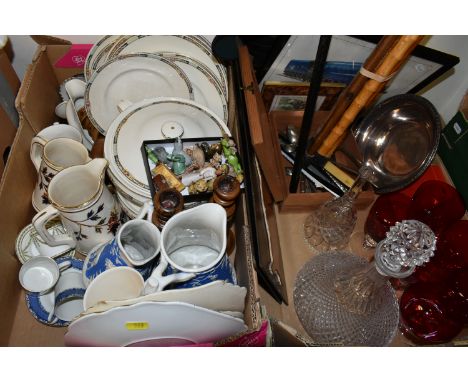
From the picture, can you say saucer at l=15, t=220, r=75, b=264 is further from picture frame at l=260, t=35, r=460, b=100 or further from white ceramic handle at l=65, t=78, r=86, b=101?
picture frame at l=260, t=35, r=460, b=100

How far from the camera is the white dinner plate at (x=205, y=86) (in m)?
0.94

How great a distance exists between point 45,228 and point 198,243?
302 millimetres

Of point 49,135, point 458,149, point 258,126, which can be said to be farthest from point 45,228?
point 458,149

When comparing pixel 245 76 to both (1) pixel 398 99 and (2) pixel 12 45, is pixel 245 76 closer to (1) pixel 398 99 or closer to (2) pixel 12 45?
(1) pixel 398 99

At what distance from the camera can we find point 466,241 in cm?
86

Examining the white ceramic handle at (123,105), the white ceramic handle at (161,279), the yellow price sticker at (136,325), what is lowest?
the yellow price sticker at (136,325)

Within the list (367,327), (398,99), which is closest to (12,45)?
(398,99)

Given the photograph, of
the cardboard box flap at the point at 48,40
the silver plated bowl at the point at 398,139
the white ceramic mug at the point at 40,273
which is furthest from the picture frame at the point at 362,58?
the white ceramic mug at the point at 40,273

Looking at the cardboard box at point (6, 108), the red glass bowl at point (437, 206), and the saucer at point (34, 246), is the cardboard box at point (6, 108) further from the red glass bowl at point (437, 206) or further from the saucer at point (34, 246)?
the red glass bowl at point (437, 206)

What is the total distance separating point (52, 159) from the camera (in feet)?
2.79

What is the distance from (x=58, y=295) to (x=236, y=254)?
0.39 meters

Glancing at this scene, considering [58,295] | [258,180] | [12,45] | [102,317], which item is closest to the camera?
[102,317]

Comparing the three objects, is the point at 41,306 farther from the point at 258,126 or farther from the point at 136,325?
the point at 258,126

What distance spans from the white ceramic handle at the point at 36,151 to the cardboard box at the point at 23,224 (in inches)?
1.1
